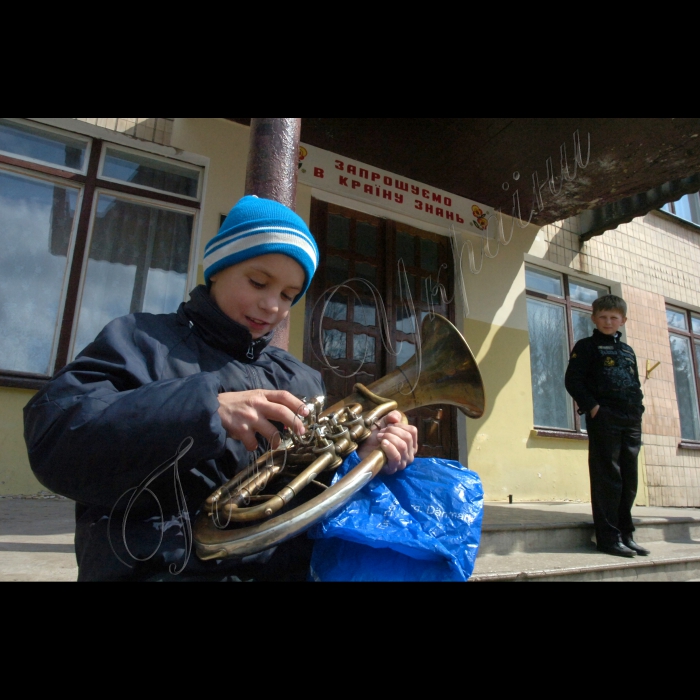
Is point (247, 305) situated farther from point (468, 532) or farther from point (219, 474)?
point (468, 532)

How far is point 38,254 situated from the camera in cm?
394

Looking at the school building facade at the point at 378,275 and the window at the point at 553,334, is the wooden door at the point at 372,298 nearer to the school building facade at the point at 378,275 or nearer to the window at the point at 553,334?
the school building facade at the point at 378,275

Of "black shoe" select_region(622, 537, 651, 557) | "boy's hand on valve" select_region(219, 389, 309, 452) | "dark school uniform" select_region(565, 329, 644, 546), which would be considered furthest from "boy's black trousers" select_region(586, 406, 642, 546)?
"boy's hand on valve" select_region(219, 389, 309, 452)

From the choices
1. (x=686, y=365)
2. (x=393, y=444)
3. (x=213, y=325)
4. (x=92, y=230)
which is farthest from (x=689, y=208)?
(x=213, y=325)

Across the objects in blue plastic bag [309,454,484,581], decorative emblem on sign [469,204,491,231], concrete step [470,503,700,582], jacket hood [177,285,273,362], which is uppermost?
decorative emblem on sign [469,204,491,231]

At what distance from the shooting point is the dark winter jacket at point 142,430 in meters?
0.83

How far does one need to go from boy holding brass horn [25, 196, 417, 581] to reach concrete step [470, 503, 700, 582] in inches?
80.9

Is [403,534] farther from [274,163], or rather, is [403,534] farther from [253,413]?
[274,163]

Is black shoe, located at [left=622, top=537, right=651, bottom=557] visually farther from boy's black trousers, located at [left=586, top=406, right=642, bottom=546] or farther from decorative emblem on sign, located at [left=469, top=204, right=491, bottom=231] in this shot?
decorative emblem on sign, located at [left=469, top=204, right=491, bottom=231]

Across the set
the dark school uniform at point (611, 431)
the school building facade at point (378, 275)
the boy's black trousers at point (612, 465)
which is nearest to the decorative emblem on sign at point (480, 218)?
the school building facade at point (378, 275)

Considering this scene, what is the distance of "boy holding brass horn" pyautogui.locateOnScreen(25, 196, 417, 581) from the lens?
2.73 feet

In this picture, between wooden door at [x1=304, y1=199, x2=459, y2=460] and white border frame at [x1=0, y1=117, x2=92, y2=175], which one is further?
wooden door at [x1=304, y1=199, x2=459, y2=460]

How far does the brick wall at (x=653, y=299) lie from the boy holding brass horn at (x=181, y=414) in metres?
6.17

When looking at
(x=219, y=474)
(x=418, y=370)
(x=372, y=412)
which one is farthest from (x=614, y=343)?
(x=219, y=474)
